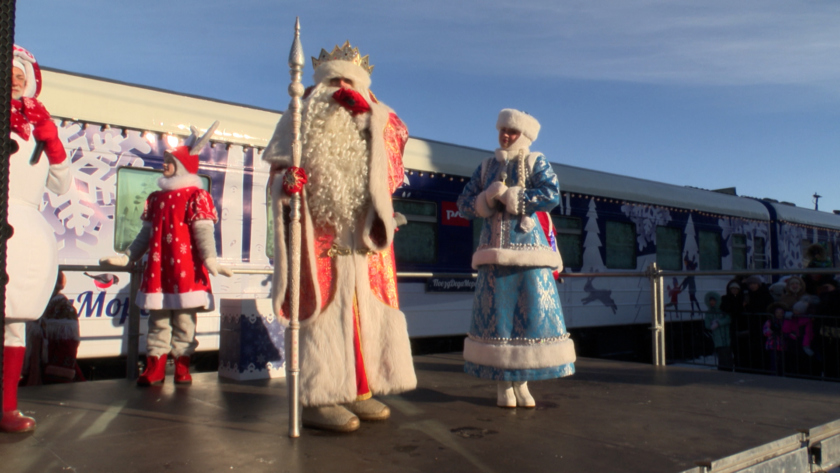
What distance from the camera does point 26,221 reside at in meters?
2.72

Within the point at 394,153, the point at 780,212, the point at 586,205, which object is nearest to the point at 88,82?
the point at 394,153

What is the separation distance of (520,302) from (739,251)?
998cm

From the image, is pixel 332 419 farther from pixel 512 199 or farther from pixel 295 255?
pixel 512 199

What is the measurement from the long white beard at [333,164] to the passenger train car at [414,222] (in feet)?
10.0

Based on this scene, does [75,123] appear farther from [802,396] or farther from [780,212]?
[780,212]

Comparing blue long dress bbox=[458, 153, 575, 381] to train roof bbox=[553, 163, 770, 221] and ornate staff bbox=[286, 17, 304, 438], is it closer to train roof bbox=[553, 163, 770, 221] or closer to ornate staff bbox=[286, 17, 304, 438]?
ornate staff bbox=[286, 17, 304, 438]

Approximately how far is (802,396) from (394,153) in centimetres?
321

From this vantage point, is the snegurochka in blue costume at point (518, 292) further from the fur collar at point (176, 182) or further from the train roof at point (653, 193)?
the train roof at point (653, 193)

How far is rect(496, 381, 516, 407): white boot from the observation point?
3.69m

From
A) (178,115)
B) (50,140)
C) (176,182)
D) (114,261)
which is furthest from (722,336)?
(50,140)

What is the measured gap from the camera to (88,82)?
5.39 metres

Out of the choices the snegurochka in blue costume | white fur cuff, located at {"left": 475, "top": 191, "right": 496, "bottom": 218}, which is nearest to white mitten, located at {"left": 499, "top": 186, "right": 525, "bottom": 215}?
the snegurochka in blue costume

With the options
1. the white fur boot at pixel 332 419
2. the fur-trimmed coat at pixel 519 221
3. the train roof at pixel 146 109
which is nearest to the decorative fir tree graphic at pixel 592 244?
the train roof at pixel 146 109

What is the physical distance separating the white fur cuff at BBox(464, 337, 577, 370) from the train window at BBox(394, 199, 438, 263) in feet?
11.5
